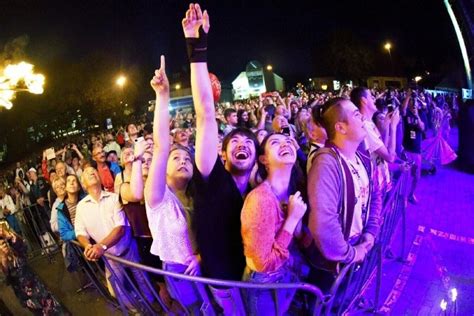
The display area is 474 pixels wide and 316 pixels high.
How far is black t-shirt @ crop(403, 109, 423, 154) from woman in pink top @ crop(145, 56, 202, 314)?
6.22 meters

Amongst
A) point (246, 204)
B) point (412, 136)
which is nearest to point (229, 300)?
point (246, 204)

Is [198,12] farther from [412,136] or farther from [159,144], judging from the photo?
[412,136]

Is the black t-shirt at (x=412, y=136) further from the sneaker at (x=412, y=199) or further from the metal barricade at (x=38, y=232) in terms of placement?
the metal barricade at (x=38, y=232)

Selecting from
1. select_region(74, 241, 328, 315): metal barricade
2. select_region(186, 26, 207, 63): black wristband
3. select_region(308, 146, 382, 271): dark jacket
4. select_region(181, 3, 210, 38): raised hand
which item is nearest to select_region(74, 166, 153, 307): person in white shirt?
select_region(74, 241, 328, 315): metal barricade

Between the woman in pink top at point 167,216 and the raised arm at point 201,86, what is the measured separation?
0.84ft

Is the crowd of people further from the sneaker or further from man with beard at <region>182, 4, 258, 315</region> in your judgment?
the sneaker

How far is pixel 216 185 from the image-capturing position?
263cm

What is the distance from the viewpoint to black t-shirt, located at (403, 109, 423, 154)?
25.1 ft

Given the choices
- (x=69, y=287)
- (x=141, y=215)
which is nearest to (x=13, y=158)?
(x=69, y=287)

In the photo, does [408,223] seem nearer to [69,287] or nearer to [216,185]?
[216,185]

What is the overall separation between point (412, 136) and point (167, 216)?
21.5 feet

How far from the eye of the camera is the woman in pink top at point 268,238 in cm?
238

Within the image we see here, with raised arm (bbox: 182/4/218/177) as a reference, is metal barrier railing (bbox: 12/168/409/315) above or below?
below

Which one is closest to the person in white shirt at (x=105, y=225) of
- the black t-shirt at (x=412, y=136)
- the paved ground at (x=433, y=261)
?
the paved ground at (x=433, y=261)
